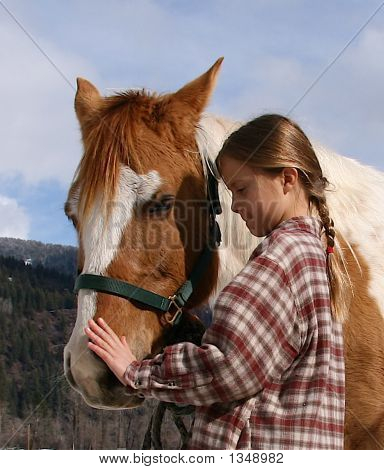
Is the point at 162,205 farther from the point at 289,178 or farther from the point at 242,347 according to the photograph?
the point at 242,347

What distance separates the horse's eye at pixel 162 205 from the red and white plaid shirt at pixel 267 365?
3.01 feet

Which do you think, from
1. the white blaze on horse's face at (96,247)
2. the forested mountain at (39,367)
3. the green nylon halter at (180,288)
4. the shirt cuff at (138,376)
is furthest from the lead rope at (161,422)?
the forested mountain at (39,367)

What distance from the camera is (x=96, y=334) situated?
8.46 feet

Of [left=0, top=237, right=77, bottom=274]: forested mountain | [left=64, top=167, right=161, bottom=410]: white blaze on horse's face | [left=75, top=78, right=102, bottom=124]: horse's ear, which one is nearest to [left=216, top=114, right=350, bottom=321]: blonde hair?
[left=64, top=167, right=161, bottom=410]: white blaze on horse's face

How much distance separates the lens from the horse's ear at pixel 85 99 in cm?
351

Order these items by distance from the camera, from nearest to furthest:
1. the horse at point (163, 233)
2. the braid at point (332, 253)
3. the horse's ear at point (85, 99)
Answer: the braid at point (332, 253)
the horse at point (163, 233)
the horse's ear at point (85, 99)

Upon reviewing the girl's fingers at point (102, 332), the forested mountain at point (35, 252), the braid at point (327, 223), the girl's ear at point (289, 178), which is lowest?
the girl's fingers at point (102, 332)

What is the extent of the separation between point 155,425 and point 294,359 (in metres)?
1.51

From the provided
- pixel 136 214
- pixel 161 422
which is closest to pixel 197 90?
pixel 136 214

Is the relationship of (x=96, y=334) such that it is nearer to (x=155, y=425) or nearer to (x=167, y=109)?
(x=155, y=425)

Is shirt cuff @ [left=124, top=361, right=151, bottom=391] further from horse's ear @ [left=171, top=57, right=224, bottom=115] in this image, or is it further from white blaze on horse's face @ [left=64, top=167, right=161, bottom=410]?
horse's ear @ [left=171, top=57, right=224, bottom=115]

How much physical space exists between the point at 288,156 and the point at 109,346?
1.16 metres

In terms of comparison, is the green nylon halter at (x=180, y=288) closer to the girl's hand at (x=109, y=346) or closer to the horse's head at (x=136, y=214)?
the horse's head at (x=136, y=214)

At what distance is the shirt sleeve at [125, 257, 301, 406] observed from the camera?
2.04m
